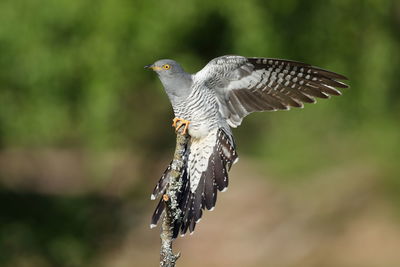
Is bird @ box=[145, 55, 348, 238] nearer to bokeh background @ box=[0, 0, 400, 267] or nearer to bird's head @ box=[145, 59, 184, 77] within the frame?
bird's head @ box=[145, 59, 184, 77]

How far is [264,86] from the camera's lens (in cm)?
403

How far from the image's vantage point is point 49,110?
7781mm

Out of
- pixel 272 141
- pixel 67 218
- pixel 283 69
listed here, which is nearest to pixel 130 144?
pixel 67 218

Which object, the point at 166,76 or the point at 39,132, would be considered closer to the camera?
the point at 166,76

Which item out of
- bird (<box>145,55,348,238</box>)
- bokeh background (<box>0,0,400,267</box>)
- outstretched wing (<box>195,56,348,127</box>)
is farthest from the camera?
bokeh background (<box>0,0,400,267</box>)

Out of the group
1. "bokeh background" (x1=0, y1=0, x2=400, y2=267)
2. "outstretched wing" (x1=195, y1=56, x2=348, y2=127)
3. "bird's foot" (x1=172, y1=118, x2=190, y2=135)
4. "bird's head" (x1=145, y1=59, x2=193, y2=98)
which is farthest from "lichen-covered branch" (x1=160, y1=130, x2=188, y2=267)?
"bokeh background" (x1=0, y1=0, x2=400, y2=267)

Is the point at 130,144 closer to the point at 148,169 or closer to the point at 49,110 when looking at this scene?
the point at 148,169

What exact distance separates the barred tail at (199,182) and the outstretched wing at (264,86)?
A: 0.16m

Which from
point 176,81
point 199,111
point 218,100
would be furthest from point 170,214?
point 218,100

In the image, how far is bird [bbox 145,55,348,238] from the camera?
378 cm

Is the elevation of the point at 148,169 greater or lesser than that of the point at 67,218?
greater

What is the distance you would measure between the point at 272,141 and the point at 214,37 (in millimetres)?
2208

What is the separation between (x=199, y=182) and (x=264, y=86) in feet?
2.20

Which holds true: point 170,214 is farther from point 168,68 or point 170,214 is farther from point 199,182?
point 168,68
